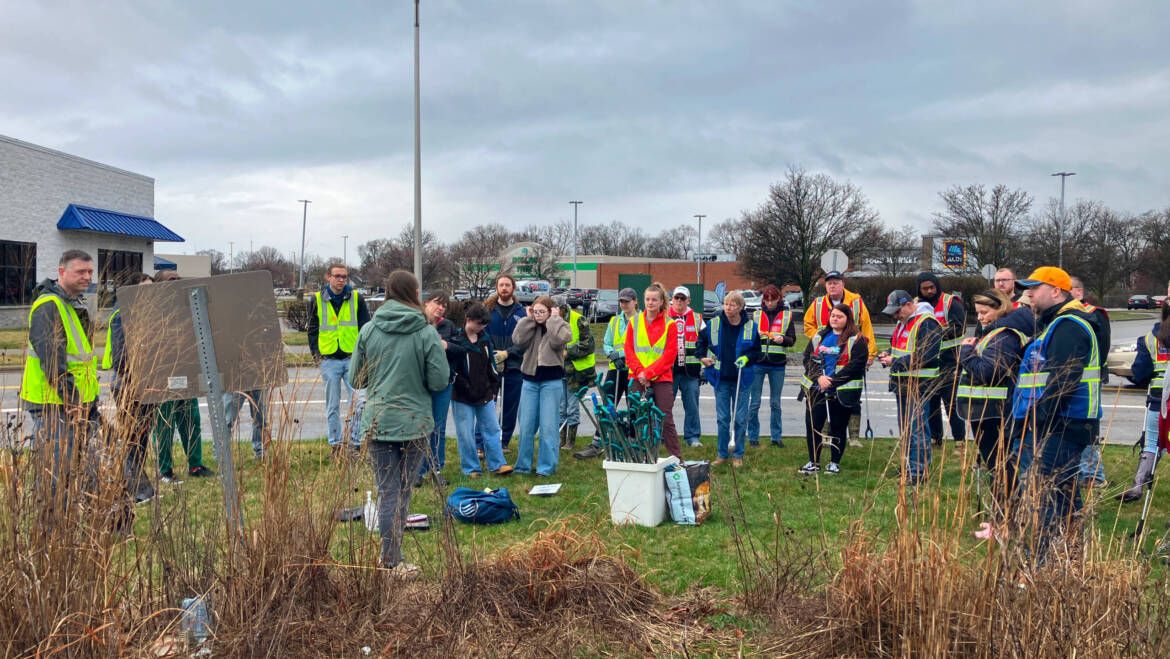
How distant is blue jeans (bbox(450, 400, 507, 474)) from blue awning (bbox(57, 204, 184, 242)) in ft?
79.0

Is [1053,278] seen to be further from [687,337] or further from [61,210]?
[61,210]

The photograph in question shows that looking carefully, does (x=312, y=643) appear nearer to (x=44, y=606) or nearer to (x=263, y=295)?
(x=44, y=606)

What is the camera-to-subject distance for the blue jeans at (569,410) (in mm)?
9492

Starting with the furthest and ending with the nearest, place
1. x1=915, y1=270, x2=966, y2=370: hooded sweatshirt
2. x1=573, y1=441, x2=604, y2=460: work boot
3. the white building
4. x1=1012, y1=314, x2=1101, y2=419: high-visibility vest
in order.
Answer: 1. the white building
2. x1=573, y1=441, x2=604, y2=460: work boot
3. x1=915, y1=270, x2=966, y2=370: hooded sweatshirt
4. x1=1012, y1=314, x2=1101, y2=419: high-visibility vest

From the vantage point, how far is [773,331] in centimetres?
912

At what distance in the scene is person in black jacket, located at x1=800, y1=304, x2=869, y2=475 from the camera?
25.9 ft

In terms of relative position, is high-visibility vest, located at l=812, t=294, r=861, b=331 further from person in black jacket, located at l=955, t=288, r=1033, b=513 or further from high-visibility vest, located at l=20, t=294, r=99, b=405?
high-visibility vest, located at l=20, t=294, r=99, b=405

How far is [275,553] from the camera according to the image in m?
3.70

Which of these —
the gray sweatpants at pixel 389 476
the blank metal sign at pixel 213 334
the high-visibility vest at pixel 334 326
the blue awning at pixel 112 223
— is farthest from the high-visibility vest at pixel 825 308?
the blue awning at pixel 112 223

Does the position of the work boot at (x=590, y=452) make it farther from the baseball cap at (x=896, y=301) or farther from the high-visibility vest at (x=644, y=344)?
the baseball cap at (x=896, y=301)

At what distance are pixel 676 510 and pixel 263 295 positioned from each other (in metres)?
3.28

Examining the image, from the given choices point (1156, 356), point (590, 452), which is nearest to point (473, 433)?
point (590, 452)

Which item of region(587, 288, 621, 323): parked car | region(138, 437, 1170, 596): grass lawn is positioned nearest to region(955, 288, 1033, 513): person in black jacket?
region(138, 437, 1170, 596): grass lawn

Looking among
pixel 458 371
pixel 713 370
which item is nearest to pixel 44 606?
pixel 458 371
